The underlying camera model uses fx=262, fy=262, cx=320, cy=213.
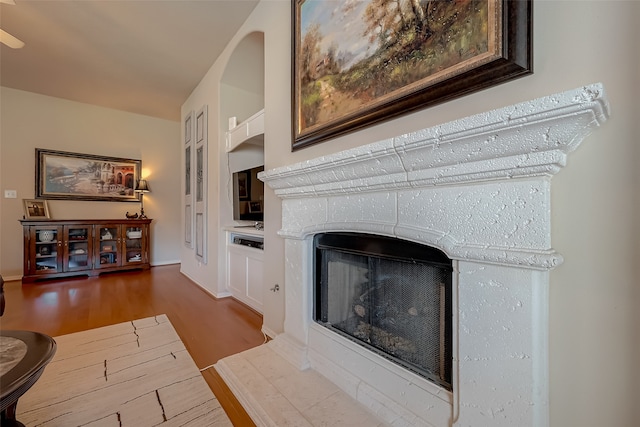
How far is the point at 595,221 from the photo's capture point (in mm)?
732

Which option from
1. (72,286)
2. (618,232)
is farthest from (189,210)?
(618,232)

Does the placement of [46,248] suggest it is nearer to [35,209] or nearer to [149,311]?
[35,209]

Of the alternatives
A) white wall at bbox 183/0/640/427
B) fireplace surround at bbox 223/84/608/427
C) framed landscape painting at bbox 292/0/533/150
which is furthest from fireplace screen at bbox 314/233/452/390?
framed landscape painting at bbox 292/0/533/150

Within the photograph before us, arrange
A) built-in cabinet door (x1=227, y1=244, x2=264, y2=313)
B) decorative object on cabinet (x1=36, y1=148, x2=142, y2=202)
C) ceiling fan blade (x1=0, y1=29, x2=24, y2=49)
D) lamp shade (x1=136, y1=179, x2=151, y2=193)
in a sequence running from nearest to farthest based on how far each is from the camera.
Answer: ceiling fan blade (x1=0, y1=29, x2=24, y2=49) < built-in cabinet door (x1=227, y1=244, x2=264, y2=313) < decorative object on cabinet (x1=36, y1=148, x2=142, y2=202) < lamp shade (x1=136, y1=179, x2=151, y2=193)

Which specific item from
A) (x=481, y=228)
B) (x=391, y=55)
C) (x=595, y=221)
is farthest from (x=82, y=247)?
(x=595, y=221)

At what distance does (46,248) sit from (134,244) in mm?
999

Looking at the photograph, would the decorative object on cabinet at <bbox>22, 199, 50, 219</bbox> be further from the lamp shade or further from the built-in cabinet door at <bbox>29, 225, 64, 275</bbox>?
the lamp shade

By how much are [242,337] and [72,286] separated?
2926mm

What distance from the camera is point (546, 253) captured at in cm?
75

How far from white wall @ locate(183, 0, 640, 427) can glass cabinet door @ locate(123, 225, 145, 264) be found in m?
5.00

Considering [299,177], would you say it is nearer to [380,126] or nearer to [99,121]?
[380,126]

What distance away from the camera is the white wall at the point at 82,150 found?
364 cm

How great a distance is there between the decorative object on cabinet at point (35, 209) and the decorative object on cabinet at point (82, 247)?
287 millimetres

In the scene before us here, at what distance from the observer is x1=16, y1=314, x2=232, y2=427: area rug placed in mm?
1208
